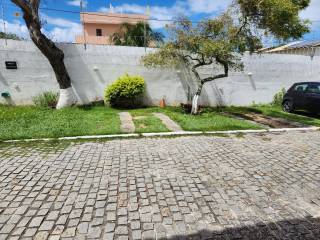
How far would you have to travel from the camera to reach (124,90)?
36.7 feet

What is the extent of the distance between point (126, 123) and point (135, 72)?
388 cm

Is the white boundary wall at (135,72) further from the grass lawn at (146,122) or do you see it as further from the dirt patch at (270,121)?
the dirt patch at (270,121)

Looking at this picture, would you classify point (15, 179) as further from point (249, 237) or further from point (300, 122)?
point (300, 122)

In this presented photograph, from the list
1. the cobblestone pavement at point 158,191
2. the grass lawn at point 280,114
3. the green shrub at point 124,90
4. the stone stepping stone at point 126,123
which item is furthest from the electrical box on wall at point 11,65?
the grass lawn at point 280,114

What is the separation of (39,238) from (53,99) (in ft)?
28.7

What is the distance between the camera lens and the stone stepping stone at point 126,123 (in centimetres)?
805

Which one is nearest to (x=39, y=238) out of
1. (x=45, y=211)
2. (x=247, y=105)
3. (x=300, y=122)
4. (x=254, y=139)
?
(x=45, y=211)

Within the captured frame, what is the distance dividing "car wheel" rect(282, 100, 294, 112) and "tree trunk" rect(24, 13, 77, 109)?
957 cm

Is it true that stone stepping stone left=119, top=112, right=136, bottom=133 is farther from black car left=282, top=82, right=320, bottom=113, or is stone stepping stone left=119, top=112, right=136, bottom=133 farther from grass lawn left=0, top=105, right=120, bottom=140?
black car left=282, top=82, right=320, bottom=113

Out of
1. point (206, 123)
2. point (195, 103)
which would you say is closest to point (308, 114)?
point (195, 103)

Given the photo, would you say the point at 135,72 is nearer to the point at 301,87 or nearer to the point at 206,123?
the point at 206,123

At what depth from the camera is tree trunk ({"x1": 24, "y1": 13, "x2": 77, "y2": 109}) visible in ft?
31.6

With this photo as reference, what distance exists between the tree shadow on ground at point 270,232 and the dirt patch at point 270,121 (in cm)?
645

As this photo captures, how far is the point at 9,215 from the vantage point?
3.49m
